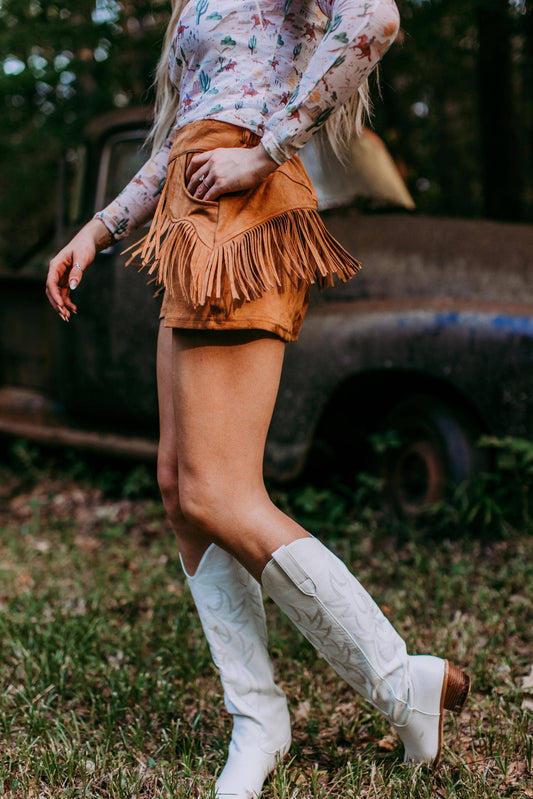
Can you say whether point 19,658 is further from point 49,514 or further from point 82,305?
point 82,305

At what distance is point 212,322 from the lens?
1.31 metres

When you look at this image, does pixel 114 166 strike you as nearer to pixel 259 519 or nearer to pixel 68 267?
pixel 68 267

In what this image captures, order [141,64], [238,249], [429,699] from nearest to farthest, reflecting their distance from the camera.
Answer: [238,249], [429,699], [141,64]

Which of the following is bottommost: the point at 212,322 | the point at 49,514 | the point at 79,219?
the point at 49,514

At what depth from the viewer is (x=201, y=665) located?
206 centimetres

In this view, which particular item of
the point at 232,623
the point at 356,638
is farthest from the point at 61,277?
the point at 356,638

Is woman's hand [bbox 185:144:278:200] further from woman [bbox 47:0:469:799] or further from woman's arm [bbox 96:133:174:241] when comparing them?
woman's arm [bbox 96:133:174:241]

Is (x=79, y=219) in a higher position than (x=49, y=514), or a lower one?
higher

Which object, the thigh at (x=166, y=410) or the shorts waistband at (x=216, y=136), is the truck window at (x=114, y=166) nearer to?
the thigh at (x=166, y=410)

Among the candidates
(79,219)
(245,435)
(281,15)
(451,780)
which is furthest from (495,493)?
(79,219)

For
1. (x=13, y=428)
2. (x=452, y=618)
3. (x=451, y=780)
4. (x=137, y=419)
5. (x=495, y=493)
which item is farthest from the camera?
(x=13, y=428)

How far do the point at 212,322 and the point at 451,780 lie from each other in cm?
103

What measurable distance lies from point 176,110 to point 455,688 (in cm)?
134

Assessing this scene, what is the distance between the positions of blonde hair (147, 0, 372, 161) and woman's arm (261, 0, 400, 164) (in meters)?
0.30
